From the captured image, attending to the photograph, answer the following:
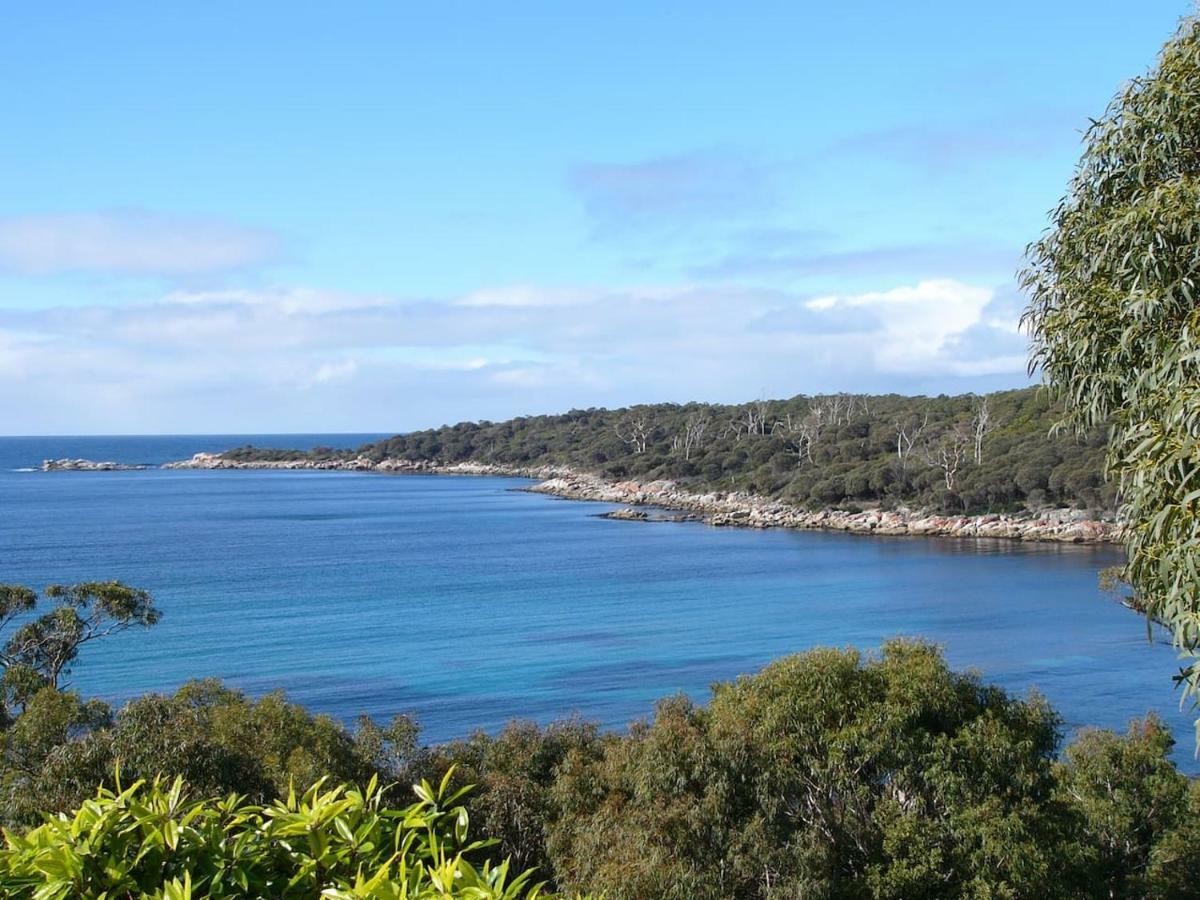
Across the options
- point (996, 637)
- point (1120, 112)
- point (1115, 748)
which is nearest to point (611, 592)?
point (996, 637)

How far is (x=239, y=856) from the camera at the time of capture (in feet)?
10.8

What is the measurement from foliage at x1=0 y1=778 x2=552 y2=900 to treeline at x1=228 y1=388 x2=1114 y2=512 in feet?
158

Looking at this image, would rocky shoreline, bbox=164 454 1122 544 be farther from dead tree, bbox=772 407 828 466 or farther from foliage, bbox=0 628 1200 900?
foliage, bbox=0 628 1200 900

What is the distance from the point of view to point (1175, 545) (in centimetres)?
585

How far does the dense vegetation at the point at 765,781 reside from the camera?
13219mm

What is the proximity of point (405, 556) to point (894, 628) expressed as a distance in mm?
33531

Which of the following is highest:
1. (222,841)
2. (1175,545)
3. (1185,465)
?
(1185,465)

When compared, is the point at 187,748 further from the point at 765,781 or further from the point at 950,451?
the point at 950,451

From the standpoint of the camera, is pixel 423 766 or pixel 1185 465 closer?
pixel 1185 465

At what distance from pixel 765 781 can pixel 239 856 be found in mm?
11490

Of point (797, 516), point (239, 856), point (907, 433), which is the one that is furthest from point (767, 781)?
point (907, 433)

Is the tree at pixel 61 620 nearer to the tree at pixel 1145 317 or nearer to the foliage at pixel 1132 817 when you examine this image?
the foliage at pixel 1132 817

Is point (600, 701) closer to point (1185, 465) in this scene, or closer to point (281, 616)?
point (281, 616)

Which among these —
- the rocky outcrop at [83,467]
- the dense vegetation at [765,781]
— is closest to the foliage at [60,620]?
the dense vegetation at [765,781]
